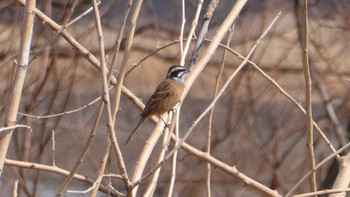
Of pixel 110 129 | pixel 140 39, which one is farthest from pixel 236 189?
pixel 110 129

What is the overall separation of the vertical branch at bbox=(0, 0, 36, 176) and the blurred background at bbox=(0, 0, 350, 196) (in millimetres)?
3298

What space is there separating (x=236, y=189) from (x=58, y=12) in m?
1.96

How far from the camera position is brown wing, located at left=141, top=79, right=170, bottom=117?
13.7 feet

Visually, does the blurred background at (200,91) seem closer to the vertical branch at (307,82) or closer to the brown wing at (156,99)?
the brown wing at (156,99)

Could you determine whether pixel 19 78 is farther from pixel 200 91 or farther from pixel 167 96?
pixel 200 91

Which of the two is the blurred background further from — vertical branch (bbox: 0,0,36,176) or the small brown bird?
vertical branch (bbox: 0,0,36,176)

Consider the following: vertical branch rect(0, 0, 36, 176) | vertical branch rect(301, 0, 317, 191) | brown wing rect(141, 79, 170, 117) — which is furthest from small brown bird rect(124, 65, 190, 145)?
vertical branch rect(0, 0, 36, 176)

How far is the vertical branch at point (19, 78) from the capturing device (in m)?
2.30

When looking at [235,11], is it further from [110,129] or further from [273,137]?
[273,137]

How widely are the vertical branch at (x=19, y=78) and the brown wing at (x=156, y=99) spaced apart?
180cm

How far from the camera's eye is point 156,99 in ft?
14.1

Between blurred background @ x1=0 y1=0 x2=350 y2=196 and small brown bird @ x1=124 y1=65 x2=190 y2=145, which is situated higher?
blurred background @ x1=0 y1=0 x2=350 y2=196

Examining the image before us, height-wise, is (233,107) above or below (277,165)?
above

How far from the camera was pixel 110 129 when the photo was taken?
2355 mm
